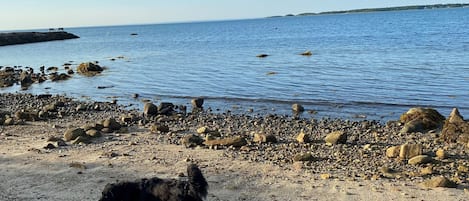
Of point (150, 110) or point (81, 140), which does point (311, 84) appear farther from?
point (81, 140)

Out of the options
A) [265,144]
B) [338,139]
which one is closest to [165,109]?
[265,144]

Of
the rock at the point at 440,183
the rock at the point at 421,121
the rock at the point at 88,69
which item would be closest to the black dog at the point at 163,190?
the rock at the point at 440,183

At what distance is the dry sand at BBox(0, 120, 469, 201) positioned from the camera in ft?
28.5

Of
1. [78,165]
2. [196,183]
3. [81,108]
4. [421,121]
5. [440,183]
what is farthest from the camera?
[81,108]

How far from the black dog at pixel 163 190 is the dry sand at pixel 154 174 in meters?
Answer: 2.75

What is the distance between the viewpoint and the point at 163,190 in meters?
5.69

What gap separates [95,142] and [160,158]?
294cm

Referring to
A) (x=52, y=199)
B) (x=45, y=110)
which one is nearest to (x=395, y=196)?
(x=52, y=199)

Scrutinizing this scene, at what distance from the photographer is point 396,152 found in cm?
1152

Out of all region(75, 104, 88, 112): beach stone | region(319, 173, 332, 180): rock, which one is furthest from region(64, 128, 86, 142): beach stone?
region(319, 173, 332, 180): rock

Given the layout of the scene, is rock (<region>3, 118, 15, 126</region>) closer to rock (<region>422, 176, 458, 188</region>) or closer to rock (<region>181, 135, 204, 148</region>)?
rock (<region>181, 135, 204, 148</region>)

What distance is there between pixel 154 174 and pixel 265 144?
3.87 m

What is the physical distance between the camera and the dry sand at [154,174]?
869 centimetres

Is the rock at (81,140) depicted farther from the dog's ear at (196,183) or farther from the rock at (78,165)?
the dog's ear at (196,183)
